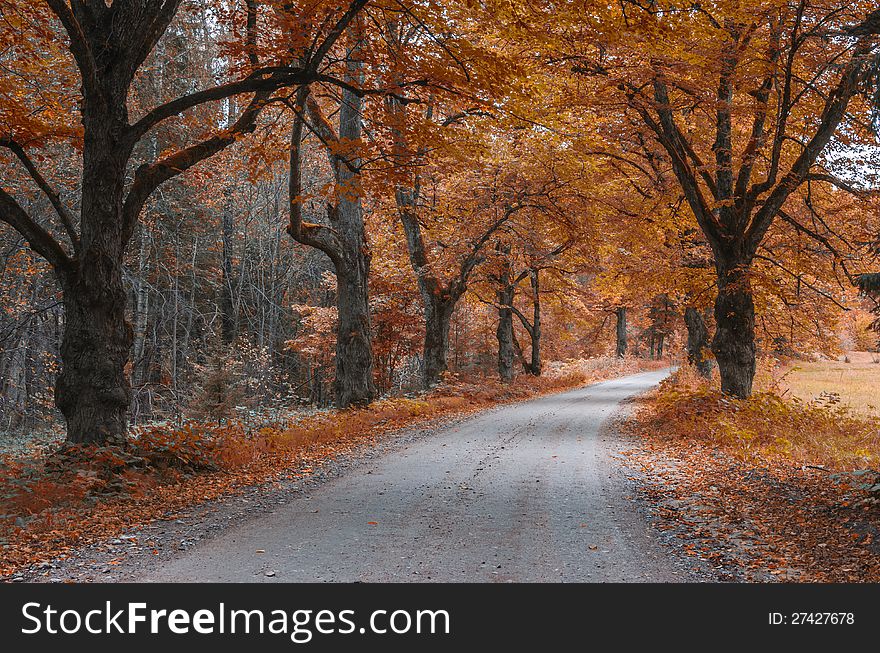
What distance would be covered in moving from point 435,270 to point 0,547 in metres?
15.0

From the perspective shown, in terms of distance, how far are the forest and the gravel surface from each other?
0.61m

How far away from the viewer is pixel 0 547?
5090mm

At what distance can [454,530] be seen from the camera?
226 inches

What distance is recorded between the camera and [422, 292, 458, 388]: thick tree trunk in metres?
19.7

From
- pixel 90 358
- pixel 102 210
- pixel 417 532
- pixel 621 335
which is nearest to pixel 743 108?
pixel 417 532

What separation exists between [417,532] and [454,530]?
0.35m

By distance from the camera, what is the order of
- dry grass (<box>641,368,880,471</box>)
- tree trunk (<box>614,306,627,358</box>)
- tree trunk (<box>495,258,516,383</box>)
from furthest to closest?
tree trunk (<box>614,306,627,358</box>) → tree trunk (<box>495,258,516,383</box>) → dry grass (<box>641,368,880,471</box>)

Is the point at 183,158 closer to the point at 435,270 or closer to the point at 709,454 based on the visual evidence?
the point at 709,454

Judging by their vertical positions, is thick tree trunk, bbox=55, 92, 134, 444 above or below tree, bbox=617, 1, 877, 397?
below

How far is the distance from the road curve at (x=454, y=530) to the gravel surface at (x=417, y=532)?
0.02 metres

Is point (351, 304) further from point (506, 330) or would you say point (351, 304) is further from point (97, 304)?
point (506, 330)

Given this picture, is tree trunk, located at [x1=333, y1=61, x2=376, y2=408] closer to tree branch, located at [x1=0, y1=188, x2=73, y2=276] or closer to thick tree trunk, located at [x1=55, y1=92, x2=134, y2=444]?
thick tree trunk, located at [x1=55, y1=92, x2=134, y2=444]

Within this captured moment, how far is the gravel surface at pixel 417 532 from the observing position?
4.64 m

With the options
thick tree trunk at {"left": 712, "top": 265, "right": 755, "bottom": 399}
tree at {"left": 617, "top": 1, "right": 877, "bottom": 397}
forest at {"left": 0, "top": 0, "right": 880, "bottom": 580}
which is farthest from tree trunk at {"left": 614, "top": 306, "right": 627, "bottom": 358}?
thick tree trunk at {"left": 712, "top": 265, "right": 755, "bottom": 399}
